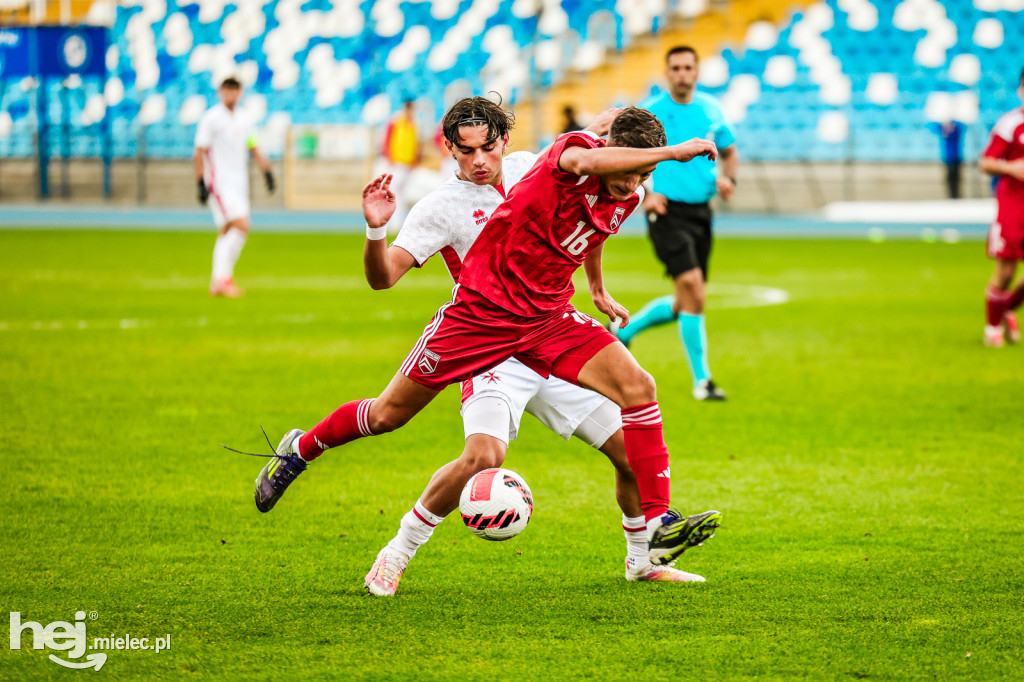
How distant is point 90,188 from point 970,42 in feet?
76.9

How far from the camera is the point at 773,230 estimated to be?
2611 centimetres

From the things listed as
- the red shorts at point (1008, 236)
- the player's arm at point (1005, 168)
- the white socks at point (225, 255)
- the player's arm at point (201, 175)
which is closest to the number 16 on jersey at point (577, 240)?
A: the player's arm at point (1005, 168)

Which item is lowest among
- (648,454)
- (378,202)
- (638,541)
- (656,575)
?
(656,575)

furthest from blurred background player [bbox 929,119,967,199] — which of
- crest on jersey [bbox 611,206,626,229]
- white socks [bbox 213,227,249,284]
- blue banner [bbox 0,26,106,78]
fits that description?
crest on jersey [bbox 611,206,626,229]

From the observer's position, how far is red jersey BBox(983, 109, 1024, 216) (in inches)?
396

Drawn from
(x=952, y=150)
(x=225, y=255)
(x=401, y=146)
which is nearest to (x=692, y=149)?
(x=225, y=255)

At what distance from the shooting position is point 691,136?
7961 mm

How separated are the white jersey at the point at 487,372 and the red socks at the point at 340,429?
14.5 inches

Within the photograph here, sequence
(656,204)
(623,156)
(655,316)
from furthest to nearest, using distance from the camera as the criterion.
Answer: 1. (655,316)
2. (656,204)
3. (623,156)

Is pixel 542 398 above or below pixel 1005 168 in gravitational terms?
below

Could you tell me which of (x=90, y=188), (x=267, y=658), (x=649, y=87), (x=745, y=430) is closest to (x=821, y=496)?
(x=745, y=430)

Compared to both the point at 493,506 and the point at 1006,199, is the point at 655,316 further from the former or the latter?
the point at 493,506

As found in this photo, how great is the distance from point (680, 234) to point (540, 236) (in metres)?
4.15

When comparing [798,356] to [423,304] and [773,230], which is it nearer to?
[423,304]
